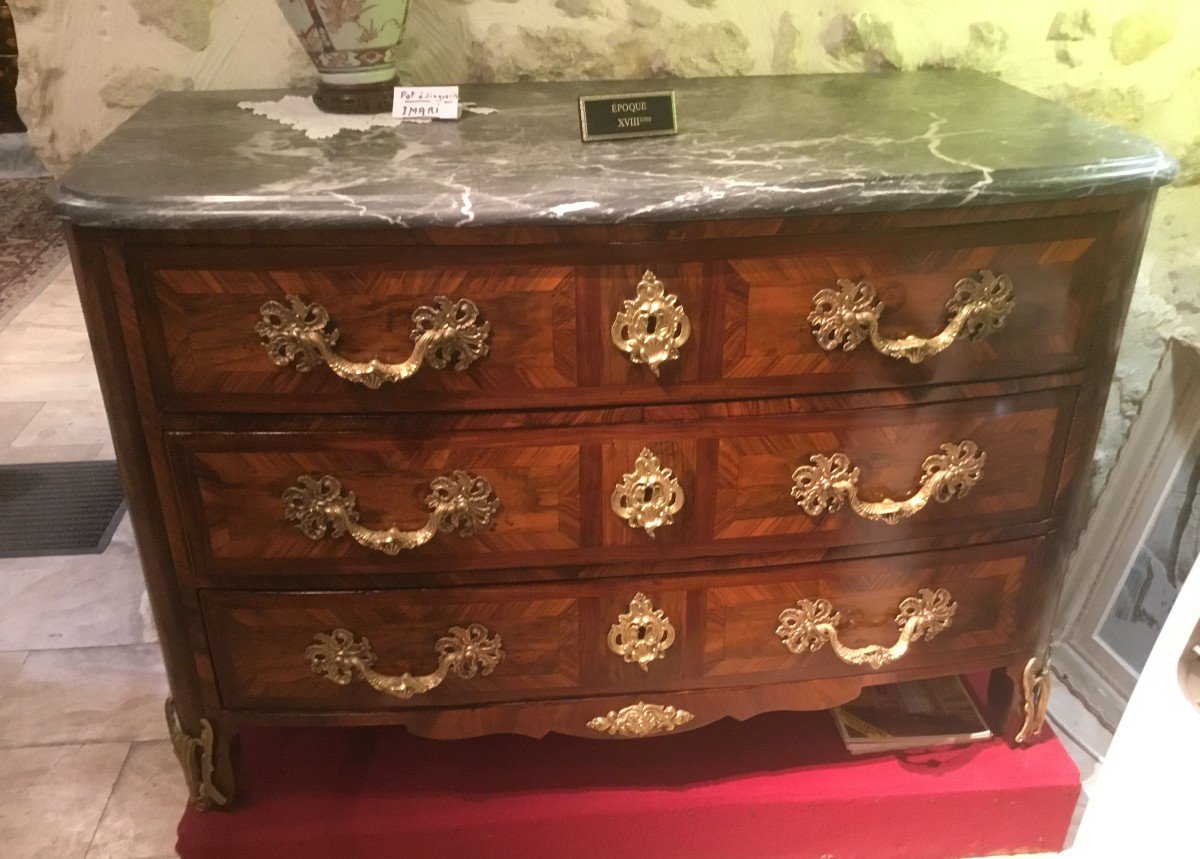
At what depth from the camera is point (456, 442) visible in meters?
0.97

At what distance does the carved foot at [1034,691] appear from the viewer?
1.21 m

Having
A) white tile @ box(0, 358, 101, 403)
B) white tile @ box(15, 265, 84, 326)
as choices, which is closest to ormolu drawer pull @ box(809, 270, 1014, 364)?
white tile @ box(0, 358, 101, 403)

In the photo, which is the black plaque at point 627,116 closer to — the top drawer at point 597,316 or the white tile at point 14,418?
the top drawer at point 597,316

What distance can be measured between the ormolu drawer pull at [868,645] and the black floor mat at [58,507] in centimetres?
141

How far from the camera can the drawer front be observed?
0.97 meters

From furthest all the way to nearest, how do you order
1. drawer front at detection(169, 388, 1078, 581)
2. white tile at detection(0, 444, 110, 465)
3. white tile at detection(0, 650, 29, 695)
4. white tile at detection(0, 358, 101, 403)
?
white tile at detection(0, 358, 101, 403) → white tile at detection(0, 444, 110, 465) → white tile at detection(0, 650, 29, 695) → drawer front at detection(169, 388, 1078, 581)

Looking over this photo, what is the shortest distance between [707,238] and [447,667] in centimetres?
55

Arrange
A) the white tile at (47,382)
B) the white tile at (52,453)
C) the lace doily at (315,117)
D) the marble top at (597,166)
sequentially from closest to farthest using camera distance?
the marble top at (597,166)
the lace doily at (315,117)
the white tile at (52,453)
the white tile at (47,382)

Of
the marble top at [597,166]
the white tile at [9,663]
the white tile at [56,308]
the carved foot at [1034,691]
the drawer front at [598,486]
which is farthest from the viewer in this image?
the white tile at [56,308]

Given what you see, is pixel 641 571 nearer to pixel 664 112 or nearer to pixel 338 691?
pixel 338 691

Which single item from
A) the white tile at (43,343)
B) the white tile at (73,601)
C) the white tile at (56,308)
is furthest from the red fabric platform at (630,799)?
the white tile at (56,308)

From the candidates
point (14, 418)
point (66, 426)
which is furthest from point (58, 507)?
point (14, 418)

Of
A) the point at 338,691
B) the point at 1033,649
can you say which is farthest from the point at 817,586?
the point at 338,691

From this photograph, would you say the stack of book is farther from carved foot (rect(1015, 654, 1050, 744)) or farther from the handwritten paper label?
the handwritten paper label
